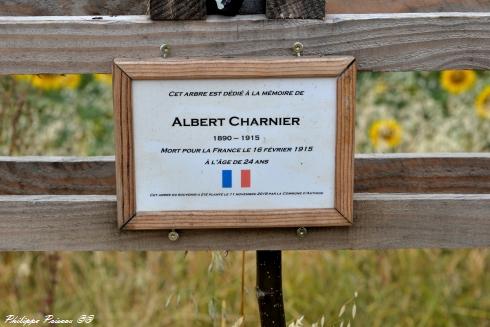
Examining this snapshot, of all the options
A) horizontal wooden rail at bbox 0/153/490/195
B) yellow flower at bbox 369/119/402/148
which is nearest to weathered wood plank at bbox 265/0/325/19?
horizontal wooden rail at bbox 0/153/490/195

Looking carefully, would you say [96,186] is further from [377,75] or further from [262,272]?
[377,75]

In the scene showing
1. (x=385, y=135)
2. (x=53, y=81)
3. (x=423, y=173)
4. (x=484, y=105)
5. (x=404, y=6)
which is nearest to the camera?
(x=404, y=6)

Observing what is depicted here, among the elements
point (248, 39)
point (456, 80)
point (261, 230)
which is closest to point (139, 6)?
point (248, 39)

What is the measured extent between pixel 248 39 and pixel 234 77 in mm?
94

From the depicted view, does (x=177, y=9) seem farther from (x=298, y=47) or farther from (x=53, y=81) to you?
(x=53, y=81)

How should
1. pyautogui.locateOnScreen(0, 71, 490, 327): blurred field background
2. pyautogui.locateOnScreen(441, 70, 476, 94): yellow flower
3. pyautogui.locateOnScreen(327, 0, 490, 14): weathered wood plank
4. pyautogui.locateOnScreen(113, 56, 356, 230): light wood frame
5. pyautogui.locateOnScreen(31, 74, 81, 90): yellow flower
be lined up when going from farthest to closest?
pyautogui.locateOnScreen(441, 70, 476, 94): yellow flower
pyautogui.locateOnScreen(31, 74, 81, 90): yellow flower
pyautogui.locateOnScreen(0, 71, 490, 327): blurred field background
pyautogui.locateOnScreen(327, 0, 490, 14): weathered wood plank
pyautogui.locateOnScreen(113, 56, 356, 230): light wood frame

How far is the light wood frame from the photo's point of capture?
70.9 inches

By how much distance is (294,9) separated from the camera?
1834 millimetres

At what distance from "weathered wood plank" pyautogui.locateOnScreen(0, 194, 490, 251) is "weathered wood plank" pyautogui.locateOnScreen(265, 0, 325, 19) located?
42cm

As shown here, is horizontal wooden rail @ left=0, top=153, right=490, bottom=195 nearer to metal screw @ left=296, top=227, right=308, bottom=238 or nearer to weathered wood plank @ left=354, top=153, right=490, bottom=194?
weathered wood plank @ left=354, top=153, right=490, bottom=194

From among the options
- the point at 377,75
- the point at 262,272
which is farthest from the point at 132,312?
the point at 377,75

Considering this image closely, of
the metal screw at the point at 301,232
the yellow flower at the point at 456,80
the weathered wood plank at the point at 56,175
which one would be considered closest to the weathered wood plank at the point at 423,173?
the metal screw at the point at 301,232

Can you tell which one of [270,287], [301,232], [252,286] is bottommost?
[252,286]

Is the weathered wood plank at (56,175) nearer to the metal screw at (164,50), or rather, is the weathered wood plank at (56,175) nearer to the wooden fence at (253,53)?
the wooden fence at (253,53)
